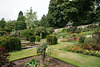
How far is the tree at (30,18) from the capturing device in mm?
38031

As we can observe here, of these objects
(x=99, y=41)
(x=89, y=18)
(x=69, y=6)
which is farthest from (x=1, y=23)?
(x=99, y=41)

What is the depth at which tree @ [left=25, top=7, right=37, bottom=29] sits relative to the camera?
38031 mm

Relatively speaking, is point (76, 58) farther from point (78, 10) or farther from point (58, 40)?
point (78, 10)

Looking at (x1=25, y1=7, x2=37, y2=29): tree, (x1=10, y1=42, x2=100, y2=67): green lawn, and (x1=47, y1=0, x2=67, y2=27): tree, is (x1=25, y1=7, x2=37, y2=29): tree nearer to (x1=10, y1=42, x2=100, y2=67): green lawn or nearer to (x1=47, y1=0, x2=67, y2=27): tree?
(x1=47, y1=0, x2=67, y2=27): tree

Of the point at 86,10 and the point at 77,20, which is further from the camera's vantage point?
the point at 77,20

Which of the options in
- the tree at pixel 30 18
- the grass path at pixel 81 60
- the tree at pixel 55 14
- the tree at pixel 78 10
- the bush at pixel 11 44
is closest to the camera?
the grass path at pixel 81 60

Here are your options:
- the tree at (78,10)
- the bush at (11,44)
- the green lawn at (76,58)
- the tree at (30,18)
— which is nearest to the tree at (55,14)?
the tree at (78,10)

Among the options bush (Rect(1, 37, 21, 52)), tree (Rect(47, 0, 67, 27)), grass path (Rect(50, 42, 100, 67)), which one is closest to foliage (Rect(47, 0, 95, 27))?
tree (Rect(47, 0, 67, 27))

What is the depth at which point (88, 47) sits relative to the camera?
645 cm

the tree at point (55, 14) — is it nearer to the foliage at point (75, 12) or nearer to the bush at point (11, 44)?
the foliage at point (75, 12)

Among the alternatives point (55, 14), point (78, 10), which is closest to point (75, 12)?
point (78, 10)

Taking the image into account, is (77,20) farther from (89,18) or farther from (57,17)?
(57,17)

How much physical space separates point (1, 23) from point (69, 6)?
37.0 metres

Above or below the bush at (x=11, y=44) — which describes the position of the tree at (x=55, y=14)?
above
